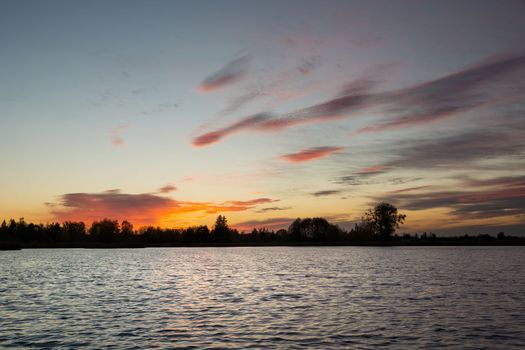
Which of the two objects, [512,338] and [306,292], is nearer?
[512,338]

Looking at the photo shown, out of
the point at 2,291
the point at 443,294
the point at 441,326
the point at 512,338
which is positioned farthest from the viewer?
the point at 2,291

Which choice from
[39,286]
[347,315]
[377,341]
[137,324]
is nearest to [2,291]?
[39,286]

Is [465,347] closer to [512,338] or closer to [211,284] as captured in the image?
[512,338]

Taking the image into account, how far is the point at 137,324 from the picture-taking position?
30.4 m

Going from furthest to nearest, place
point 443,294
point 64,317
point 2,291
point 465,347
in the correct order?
point 2,291
point 443,294
point 64,317
point 465,347

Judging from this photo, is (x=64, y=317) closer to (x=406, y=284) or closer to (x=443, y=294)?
(x=443, y=294)

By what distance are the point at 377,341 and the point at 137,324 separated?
1557 centimetres

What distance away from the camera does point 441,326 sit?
29484mm

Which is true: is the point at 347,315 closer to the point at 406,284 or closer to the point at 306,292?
the point at 306,292

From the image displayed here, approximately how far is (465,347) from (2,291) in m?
46.4

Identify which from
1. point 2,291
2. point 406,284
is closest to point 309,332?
point 406,284

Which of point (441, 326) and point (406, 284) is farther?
point (406, 284)

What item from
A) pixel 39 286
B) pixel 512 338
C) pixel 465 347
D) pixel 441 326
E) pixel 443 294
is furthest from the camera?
pixel 39 286

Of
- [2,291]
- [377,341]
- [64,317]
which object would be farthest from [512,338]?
[2,291]
